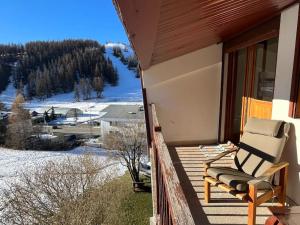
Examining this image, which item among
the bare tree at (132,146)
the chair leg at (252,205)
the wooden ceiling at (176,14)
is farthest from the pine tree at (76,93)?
the chair leg at (252,205)

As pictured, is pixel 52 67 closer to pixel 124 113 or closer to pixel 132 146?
pixel 124 113

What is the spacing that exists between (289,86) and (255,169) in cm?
103

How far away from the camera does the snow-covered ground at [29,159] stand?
18.2 metres

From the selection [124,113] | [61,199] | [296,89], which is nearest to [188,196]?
[296,89]

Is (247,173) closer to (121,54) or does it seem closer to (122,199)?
(122,199)

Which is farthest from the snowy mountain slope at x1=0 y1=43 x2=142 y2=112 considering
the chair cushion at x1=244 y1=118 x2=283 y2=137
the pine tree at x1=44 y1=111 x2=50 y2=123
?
the chair cushion at x1=244 y1=118 x2=283 y2=137

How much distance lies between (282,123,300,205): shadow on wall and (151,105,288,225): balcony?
35 cm

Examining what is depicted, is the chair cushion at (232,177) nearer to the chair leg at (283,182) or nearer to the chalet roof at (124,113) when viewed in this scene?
the chair leg at (283,182)

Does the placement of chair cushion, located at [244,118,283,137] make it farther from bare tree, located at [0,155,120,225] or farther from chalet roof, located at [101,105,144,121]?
chalet roof, located at [101,105,144,121]

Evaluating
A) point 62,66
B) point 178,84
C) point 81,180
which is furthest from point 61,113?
point 178,84

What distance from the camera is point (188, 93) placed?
5.44 metres

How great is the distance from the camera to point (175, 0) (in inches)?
65.4

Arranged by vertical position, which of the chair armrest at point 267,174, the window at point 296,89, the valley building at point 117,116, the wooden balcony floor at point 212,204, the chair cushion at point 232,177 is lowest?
the valley building at point 117,116

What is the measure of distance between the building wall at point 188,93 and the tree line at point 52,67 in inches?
1759
